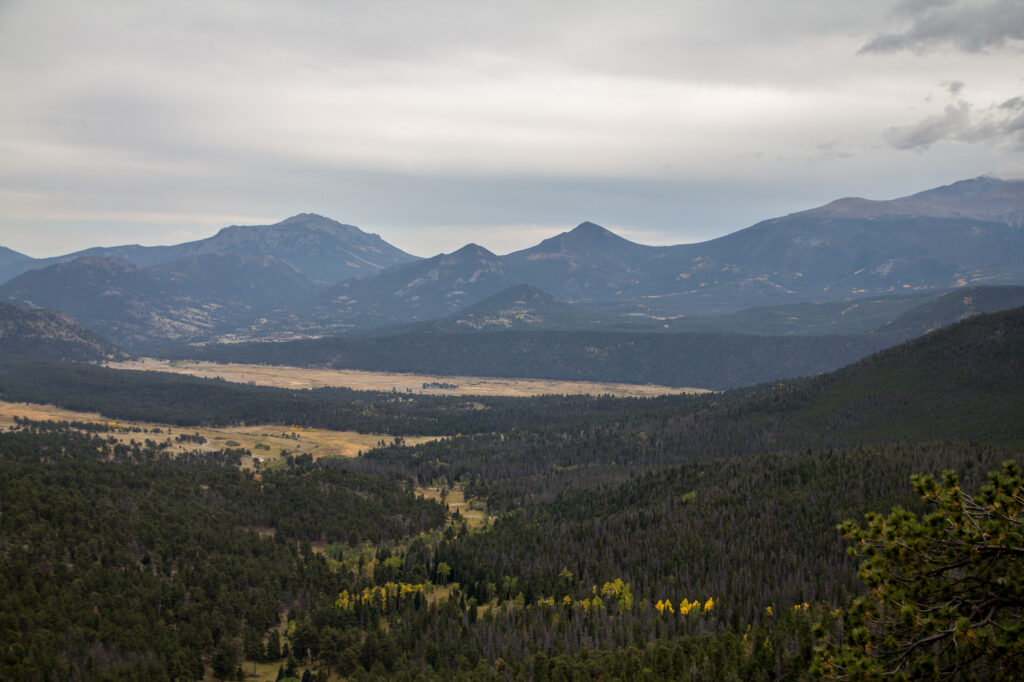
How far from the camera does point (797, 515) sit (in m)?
127

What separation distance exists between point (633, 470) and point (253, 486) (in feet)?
320

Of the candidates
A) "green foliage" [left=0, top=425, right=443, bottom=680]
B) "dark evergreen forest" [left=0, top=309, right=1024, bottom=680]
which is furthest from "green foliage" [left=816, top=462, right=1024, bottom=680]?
"green foliage" [left=0, top=425, right=443, bottom=680]

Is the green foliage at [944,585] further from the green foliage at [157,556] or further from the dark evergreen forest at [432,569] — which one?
the green foliage at [157,556]

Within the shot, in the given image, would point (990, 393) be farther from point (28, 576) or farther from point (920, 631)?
point (28, 576)

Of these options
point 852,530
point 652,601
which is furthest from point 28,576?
point 852,530

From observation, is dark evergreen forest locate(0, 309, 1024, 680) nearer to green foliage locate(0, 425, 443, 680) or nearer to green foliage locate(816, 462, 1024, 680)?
green foliage locate(0, 425, 443, 680)

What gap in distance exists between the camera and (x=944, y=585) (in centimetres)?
2817

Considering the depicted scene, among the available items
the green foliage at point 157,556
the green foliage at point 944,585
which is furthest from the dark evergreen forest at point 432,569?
the green foliage at point 944,585

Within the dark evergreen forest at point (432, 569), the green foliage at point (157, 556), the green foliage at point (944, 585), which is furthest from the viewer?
the dark evergreen forest at point (432, 569)

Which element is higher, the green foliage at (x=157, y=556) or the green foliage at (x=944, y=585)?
the green foliage at (x=944, y=585)

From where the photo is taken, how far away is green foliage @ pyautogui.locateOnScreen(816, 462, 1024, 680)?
86.6 feet

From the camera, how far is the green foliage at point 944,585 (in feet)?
86.6

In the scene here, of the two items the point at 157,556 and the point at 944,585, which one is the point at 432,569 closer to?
the point at 157,556

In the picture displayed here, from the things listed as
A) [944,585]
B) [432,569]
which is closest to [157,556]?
[432,569]
